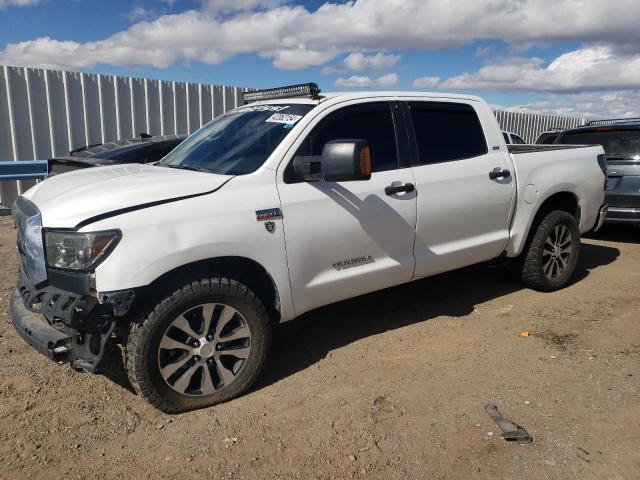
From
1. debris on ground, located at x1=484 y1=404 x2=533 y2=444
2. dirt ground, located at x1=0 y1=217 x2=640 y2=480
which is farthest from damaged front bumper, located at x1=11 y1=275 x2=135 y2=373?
debris on ground, located at x1=484 y1=404 x2=533 y2=444

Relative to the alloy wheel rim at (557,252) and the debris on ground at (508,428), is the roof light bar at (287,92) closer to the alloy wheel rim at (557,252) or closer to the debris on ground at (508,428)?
the debris on ground at (508,428)

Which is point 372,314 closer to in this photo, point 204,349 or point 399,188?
point 399,188

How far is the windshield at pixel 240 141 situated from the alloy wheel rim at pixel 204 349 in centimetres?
96

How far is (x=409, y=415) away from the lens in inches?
131

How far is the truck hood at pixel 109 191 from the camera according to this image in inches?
119

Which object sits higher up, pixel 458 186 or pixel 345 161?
pixel 345 161

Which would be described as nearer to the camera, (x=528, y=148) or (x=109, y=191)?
(x=109, y=191)

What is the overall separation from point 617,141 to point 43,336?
765 centimetres

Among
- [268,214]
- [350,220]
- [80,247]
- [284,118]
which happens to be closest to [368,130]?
[284,118]

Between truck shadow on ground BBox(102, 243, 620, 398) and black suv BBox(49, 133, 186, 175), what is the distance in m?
3.49

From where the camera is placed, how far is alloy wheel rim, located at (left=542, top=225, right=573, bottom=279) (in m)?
5.45

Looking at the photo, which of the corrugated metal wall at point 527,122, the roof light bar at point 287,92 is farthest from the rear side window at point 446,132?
the corrugated metal wall at point 527,122

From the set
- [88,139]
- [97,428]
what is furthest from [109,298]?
[88,139]

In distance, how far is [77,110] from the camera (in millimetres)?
9953
